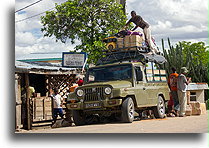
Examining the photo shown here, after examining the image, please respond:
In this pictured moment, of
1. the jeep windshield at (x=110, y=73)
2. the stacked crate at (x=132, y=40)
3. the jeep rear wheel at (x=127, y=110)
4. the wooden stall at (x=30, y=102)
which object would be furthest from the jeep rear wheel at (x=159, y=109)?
the wooden stall at (x=30, y=102)

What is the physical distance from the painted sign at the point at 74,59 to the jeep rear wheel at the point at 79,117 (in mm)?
5723

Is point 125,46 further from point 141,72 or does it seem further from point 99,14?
point 99,14

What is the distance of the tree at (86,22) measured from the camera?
18.1 metres

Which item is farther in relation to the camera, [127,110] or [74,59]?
[74,59]

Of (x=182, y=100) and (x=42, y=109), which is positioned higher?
(x=182, y=100)

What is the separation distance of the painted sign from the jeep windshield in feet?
16.4

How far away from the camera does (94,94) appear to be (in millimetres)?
10961

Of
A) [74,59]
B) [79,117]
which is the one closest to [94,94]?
[79,117]

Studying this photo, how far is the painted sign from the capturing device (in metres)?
17.1

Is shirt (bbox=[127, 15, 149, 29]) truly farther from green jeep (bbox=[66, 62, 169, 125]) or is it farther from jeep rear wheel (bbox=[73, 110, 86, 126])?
jeep rear wheel (bbox=[73, 110, 86, 126])

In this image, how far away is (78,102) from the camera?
11.1 metres

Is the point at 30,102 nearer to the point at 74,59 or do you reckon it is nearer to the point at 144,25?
the point at 74,59

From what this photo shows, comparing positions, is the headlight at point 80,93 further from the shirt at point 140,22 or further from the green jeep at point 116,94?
the shirt at point 140,22

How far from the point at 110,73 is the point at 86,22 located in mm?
7377
